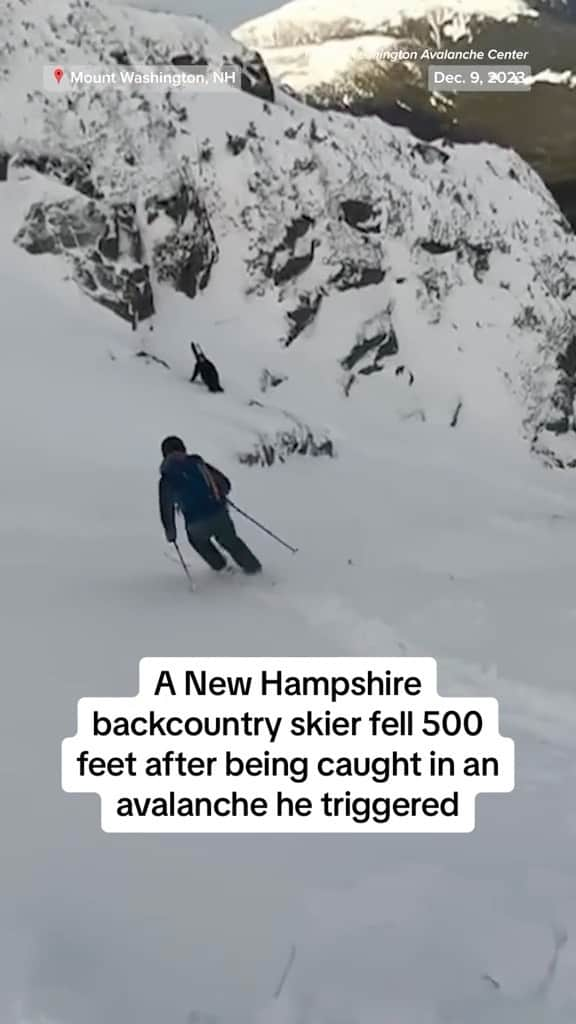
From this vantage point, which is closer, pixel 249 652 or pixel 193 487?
pixel 249 652

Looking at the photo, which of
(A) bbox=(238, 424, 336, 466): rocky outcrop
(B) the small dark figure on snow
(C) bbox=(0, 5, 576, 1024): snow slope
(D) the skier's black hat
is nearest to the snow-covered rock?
(C) bbox=(0, 5, 576, 1024): snow slope

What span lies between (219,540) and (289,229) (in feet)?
62.2

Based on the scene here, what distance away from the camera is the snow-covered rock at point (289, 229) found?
22047mm

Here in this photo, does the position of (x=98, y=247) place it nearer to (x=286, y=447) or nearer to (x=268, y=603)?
(x=286, y=447)

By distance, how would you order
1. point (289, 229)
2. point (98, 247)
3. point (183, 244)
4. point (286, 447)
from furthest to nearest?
point (289, 229) < point (183, 244) < point (98, 247) < point (286, 447)

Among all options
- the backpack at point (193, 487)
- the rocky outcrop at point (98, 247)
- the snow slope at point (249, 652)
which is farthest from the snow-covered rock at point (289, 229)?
the backpack at point (193, 487)

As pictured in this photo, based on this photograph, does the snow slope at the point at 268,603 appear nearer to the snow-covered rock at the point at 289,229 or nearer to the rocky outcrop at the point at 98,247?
the snow-covered rock at the point at 289,229

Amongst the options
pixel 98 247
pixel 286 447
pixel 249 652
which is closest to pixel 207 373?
pixel 286 447

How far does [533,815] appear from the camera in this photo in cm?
409

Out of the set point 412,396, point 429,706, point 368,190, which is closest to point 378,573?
point 429,706

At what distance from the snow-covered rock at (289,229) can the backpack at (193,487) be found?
1316 centimetres

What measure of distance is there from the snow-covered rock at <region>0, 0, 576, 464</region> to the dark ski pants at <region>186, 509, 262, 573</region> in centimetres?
1316

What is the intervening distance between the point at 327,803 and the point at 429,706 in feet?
3.27

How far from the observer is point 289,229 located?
25.9 m
